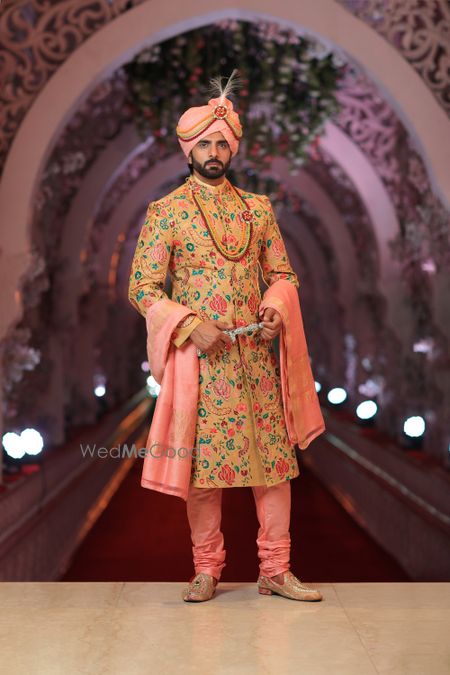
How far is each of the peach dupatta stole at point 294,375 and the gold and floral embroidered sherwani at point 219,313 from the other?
0.05 m

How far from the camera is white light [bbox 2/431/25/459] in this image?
5572 mm

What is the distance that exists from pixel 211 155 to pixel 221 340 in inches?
23.6

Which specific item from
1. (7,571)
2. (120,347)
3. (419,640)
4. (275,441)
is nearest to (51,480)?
(7,571)

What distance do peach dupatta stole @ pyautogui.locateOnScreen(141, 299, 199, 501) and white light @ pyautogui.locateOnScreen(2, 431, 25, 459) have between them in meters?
2.42

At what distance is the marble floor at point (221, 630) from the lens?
8.94ft

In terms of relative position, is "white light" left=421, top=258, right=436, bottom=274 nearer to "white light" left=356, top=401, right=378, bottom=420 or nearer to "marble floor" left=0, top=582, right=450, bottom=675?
"white light" left=356, top=401, right=378, bottom=420

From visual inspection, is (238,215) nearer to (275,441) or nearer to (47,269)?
(275,441)

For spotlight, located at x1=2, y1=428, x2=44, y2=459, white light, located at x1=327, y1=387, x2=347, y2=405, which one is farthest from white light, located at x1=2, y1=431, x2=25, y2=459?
white light, located at x1=327, y1=387, x2=347, y2=405

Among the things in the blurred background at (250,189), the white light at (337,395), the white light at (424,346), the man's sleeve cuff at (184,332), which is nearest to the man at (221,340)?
the man's sleeve cuff at (184,332)

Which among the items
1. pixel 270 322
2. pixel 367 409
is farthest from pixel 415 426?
pixel 270 322

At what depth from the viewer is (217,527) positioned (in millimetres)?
3416

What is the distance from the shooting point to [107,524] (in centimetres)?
804

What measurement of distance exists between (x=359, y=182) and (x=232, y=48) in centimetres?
152

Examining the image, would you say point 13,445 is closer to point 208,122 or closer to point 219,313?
point 219,313
